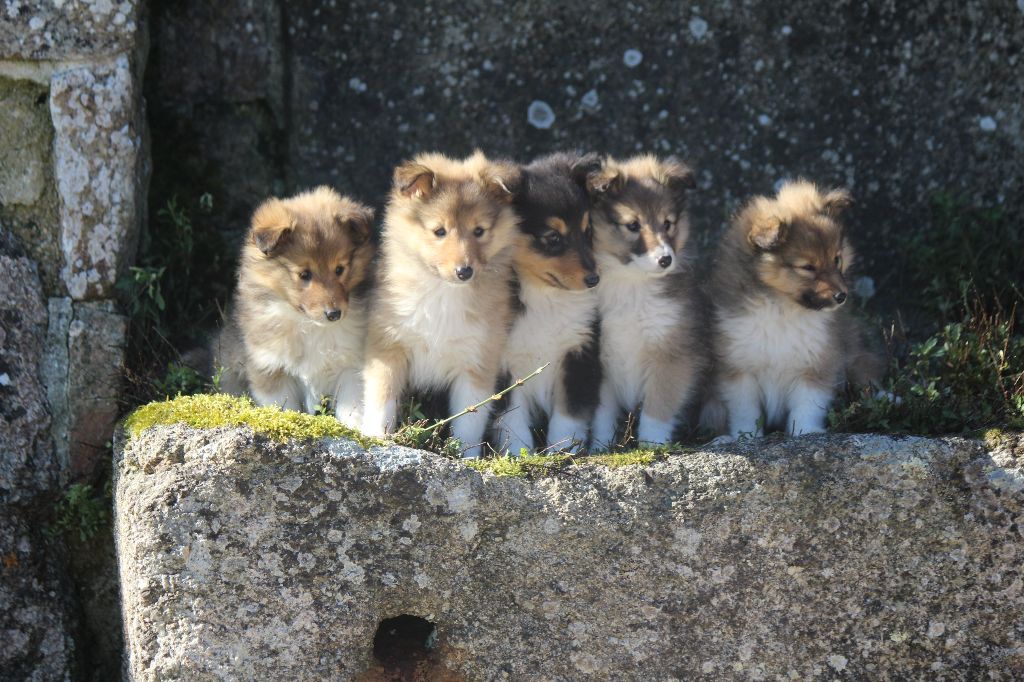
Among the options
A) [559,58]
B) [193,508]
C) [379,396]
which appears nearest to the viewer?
[193,508]

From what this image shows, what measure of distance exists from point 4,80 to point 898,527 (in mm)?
4793

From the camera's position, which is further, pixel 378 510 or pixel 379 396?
pixel 379 396

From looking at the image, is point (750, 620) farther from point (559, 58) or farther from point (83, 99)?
point (83, 99)

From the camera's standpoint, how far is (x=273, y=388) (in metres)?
5.75

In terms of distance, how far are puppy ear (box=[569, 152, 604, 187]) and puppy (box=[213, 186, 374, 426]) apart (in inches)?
41.3

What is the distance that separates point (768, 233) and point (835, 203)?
19.5 inches

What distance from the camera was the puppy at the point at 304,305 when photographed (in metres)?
5.45

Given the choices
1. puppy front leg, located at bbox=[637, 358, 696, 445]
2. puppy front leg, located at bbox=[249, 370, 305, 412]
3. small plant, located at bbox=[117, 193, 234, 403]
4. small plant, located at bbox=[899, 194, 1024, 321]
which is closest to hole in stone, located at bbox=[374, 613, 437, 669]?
puppy front leg, located at bbox=[249, 370, 305, 412]

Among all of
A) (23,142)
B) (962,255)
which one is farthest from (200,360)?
(962,255)

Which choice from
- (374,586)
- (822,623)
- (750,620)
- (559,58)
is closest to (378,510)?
(374,586)

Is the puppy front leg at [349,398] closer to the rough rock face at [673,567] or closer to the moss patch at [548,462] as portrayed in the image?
the rough rock face at [673,567]

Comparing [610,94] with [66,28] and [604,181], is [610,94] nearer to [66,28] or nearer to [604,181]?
[604,181]

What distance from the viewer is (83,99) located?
568 centimetres

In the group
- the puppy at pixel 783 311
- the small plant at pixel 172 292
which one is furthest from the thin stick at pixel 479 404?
the small plant at pixel 172 292
